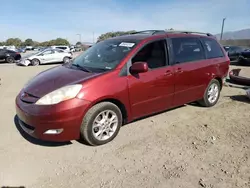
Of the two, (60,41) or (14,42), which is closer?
(60,41)

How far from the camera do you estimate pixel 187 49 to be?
4.72 m

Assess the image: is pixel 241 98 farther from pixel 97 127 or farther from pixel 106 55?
pixel 97 127

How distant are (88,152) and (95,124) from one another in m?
0.42

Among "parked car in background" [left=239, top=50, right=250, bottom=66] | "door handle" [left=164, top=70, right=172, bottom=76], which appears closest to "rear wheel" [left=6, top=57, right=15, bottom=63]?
"parked car in background" [left=239, top=50, right=250, bottom=66]

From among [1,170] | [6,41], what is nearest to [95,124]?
[1,170]

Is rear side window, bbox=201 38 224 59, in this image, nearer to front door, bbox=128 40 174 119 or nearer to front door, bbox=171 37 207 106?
front door, bbox=171 37 207 106

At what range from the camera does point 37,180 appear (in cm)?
270

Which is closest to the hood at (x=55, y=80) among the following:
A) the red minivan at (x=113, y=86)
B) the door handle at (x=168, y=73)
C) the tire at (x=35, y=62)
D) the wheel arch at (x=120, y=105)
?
the red minivan at (x=113, y=86)

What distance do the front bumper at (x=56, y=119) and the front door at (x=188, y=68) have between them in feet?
6.85

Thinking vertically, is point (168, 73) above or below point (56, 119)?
above

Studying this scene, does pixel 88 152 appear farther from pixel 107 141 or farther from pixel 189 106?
pixel 189 106

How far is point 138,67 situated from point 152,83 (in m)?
0.50

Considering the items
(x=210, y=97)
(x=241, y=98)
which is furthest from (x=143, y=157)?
(x=241, y=98)

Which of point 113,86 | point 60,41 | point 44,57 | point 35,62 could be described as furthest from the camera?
point 60,41
